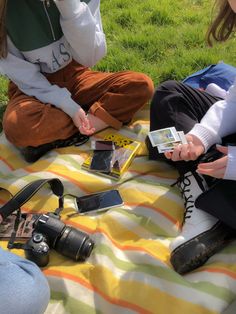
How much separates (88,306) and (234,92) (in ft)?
3.28

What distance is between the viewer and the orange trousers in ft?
7.39

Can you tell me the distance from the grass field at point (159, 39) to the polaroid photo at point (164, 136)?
975 mm

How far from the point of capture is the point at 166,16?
3447 mm

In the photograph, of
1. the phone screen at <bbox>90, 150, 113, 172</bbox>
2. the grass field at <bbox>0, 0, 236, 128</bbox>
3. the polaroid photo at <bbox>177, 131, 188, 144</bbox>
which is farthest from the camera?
the grass field at <bbox>0, 0, 236, 128</bbox>

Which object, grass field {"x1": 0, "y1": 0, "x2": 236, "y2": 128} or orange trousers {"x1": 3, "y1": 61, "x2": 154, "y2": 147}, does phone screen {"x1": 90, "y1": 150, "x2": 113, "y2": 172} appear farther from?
grass field {"x1": 0, "y1": 0, "x2": 236, "y2": 128}

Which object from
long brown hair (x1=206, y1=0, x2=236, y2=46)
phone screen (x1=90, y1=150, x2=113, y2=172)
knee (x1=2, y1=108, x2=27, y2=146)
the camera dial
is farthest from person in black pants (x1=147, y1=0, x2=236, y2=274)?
knee (x1=2, y1=108, x2=27, y2=146)

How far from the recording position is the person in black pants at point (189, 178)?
1.61 m

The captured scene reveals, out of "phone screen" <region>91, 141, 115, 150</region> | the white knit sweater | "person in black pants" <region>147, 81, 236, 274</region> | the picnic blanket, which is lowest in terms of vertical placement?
the picnic blanket

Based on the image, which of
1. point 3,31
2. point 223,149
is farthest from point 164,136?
point 3,31

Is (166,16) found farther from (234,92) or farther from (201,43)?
(234,92)

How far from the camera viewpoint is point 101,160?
2.14 meters

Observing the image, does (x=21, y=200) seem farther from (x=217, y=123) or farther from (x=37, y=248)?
(x=217, y=123)

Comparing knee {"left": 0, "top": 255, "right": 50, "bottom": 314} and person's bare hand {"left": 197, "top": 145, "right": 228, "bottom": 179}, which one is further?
person's bare hand {"left": 197, "top": 145, "right": 228, "bottom": 179}

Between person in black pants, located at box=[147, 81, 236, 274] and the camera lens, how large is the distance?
30cm
